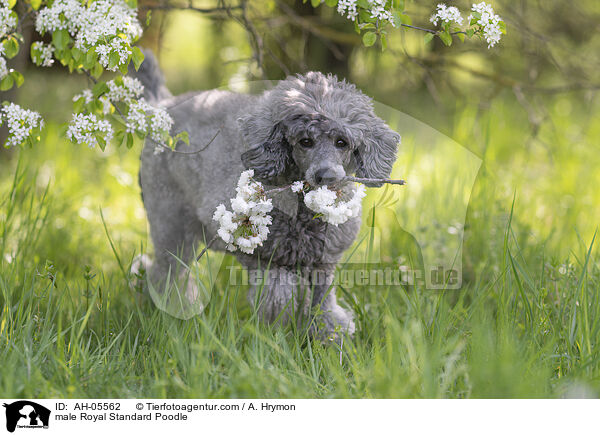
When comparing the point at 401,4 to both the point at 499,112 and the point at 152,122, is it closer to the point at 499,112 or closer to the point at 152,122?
the point at 152,122

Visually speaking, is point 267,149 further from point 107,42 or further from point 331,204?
point 107,42

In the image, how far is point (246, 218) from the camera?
2.71 m

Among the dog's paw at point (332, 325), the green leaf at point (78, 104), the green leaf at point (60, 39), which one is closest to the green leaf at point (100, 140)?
the green leaf at point (78, 104)

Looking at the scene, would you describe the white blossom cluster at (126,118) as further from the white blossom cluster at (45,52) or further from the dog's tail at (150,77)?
the dog's tail at (150,77)

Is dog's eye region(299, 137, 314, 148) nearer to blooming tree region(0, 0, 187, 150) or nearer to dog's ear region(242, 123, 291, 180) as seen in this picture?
dog's ear region(242, 123, 291, 180)

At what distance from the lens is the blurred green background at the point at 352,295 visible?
2.47 m

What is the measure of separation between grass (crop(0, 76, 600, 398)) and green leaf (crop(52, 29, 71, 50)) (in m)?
0.90

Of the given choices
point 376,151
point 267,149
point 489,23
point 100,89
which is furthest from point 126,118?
point 489,23

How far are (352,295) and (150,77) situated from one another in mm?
1866

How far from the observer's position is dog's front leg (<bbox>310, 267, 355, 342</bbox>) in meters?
3.12

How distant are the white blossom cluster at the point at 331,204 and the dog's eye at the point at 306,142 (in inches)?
10.3

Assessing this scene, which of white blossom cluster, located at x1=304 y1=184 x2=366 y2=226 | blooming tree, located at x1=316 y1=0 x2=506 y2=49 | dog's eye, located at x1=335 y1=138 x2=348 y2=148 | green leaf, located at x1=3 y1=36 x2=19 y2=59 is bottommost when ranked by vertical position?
white blossom cluster, located at x1=304 y1=184 x2=366 y2=226
